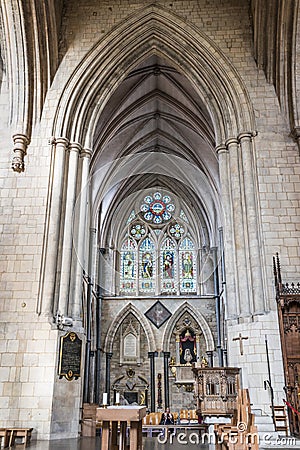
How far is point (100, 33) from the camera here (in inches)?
507

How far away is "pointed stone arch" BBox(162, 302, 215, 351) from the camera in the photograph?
A: 1944cm

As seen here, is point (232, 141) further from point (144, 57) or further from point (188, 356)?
point (188, 356)

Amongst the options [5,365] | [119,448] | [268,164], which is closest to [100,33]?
[268,164]

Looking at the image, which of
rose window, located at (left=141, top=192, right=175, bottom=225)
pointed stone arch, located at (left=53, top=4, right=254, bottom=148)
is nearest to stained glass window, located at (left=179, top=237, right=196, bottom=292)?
rose window, located at (left=141, top=192, right=175, bottom=225)

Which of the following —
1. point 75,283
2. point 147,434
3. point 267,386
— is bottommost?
point 147,434

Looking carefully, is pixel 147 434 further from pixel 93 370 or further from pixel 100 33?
pixel 100 33

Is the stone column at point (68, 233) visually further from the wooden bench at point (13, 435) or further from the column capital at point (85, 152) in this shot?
the wooden bench at point (13, 435)

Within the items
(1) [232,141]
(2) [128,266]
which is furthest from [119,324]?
(1) [232,141]

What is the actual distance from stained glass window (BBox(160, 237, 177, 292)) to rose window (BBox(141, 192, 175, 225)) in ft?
3.98

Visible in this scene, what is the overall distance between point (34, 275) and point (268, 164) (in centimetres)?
636

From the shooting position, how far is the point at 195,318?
783 inches

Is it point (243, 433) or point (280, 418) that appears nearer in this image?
point (243, 433)

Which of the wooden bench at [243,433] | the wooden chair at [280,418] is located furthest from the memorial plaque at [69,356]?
the wooden bench at [243,433]

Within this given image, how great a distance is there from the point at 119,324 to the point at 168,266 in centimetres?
360
